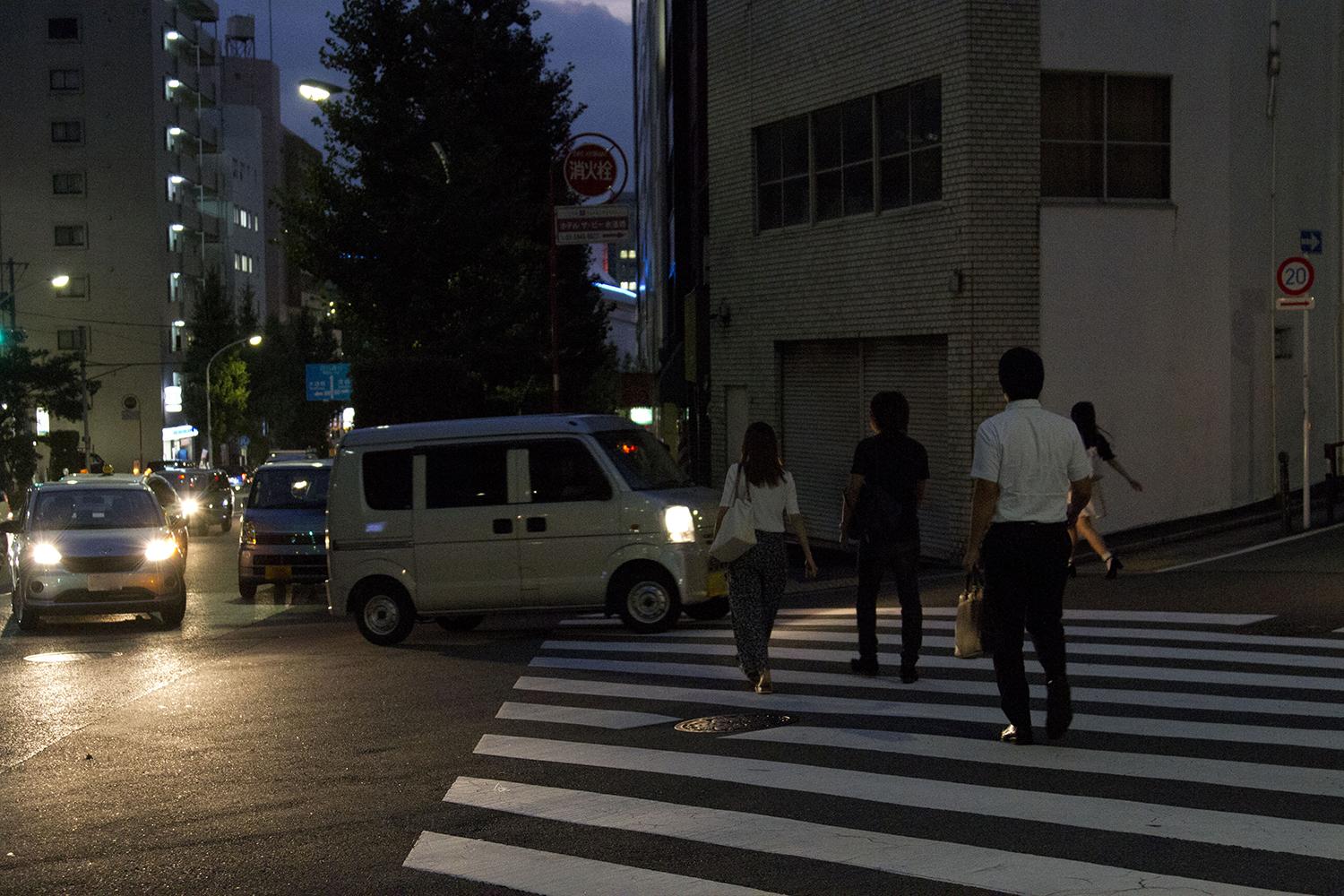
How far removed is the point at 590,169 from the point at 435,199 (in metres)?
12.5

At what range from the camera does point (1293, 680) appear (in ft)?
34.6

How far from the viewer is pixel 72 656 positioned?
1585 cm

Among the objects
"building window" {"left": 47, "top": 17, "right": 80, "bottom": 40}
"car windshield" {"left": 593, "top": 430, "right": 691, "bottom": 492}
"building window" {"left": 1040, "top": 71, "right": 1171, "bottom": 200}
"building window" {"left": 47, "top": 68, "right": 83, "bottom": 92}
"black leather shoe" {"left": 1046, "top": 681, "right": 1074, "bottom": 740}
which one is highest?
"building window" {"left": 47, "top": 17, "right": 80, "bottom": 40}

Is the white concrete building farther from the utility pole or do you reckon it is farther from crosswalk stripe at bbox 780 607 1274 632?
the utility pole

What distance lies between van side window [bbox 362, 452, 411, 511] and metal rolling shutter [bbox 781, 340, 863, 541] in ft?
31.0

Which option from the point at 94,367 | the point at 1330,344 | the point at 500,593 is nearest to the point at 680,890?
the point at 500,593

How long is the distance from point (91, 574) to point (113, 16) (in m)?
71.5

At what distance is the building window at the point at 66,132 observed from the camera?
82375 mm

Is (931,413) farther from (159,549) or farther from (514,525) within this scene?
(159,549)

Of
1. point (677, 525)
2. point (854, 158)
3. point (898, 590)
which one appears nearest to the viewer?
point (898, 590)

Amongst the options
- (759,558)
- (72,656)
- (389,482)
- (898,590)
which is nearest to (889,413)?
(898,590)

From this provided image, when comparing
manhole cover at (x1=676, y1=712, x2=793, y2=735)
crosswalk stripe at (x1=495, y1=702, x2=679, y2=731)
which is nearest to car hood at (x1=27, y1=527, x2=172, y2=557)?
crosswalk stripe at (x1=495, y1=702, x2=679, y2=731)

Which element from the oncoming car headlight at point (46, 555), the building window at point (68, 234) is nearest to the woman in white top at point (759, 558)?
the oncoming car headlight at point (46, 555)

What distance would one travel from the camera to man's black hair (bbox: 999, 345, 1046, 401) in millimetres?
8391
